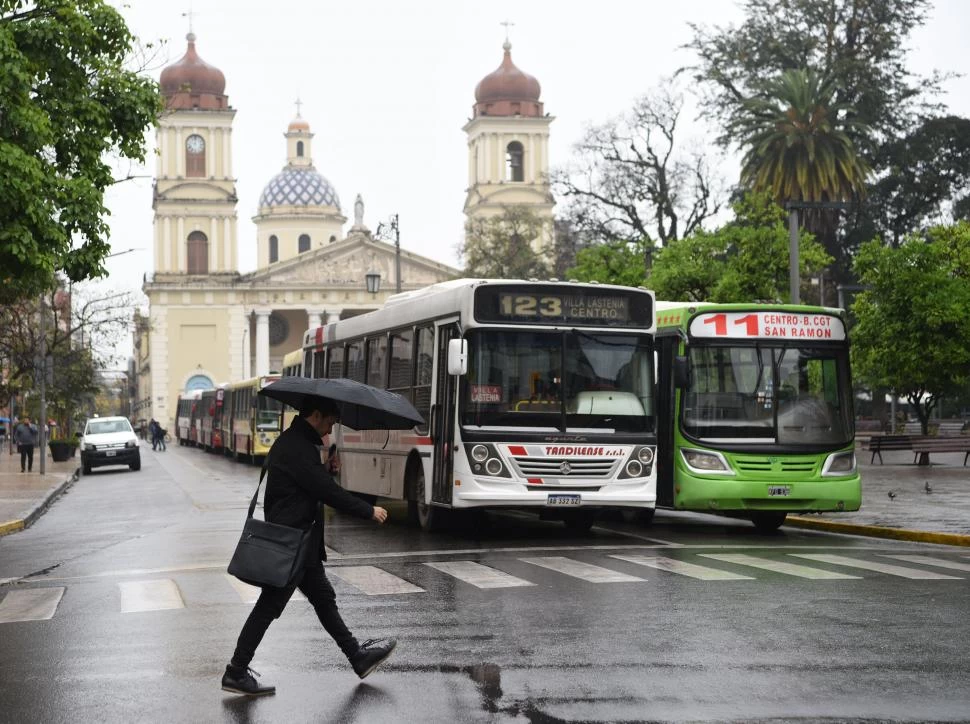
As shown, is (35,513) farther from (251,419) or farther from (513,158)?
(513,158)

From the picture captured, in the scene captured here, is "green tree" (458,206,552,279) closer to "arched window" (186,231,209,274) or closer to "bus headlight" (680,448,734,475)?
"arched window" (186,231,209,274)

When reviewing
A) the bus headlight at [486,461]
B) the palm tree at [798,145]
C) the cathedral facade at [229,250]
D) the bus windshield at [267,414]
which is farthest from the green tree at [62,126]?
the cathedral facade at [229,250]

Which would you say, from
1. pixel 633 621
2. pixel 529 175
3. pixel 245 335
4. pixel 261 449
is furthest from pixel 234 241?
pixel 633 621

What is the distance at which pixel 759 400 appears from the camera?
18.6 metres

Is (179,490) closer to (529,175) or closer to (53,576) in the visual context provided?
(53,576)

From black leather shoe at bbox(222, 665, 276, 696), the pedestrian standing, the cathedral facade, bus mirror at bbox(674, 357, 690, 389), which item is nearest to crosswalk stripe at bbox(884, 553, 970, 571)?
bus mirror at bbox(674, 357, 690, 389)

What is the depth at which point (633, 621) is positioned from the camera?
34.2 ft

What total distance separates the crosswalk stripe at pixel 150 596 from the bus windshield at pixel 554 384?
462cm

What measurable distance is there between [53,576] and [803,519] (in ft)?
33.0

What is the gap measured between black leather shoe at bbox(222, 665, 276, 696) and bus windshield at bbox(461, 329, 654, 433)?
359 inches

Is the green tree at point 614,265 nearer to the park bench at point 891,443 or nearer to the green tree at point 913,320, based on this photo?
the green tree at point 913,320

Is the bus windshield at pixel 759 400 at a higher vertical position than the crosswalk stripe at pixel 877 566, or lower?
higher

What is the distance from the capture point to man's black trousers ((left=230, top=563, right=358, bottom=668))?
320 inches

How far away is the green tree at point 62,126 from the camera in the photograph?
60.2 feet
